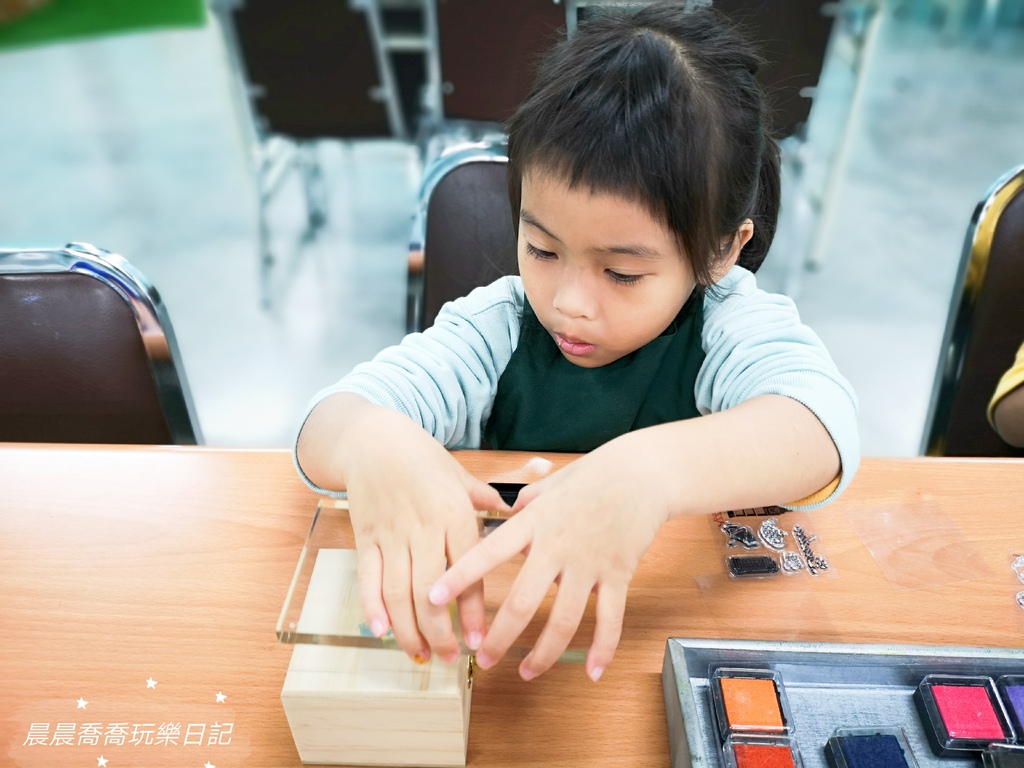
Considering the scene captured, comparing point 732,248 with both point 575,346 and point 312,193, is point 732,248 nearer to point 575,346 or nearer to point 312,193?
point 575,346

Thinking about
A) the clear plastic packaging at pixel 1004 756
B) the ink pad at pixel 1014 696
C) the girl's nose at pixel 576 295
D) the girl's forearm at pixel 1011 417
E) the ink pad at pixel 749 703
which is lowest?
the girl's forearm at pixel 1011 417

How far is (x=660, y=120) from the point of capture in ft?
2.11

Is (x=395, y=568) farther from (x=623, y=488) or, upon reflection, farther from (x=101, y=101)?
(x=101, y=101)

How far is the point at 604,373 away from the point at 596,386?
0.06 ft

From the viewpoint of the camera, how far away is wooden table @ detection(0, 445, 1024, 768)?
53 centimetres

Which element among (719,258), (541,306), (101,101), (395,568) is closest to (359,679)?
(395,568)

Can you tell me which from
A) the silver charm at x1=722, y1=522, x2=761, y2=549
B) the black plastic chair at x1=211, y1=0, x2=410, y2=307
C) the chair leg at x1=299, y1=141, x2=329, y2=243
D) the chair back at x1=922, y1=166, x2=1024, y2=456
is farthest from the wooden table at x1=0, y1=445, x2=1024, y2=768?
the chair leg at x1=299, y1=141, x2=329, y2=243

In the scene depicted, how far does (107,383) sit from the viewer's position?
3.15 ft

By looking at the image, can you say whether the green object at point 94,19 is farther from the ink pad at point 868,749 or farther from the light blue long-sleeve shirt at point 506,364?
the ink pad at point 868,749

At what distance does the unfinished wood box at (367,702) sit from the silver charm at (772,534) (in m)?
0.29

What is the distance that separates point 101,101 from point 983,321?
13.8 ft

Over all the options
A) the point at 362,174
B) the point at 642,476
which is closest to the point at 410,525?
the point at 642,476

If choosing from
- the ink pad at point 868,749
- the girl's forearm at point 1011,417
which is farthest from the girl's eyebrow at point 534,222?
the girl's forearm at point 1011,417

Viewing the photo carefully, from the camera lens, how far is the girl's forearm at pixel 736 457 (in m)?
0.57
